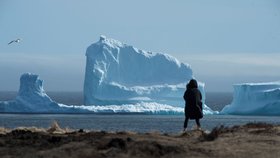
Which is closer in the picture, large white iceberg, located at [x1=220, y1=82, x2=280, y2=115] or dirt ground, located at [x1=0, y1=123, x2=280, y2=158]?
dirt ground, located at [x1=0, y1=123, x2=280, y2=158]

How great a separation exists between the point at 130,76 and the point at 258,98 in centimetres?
1166

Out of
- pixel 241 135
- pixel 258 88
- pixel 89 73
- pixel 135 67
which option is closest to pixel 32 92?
pixel 89 73

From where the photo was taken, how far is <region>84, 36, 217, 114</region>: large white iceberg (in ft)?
197

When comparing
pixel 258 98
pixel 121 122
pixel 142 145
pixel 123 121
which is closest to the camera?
pixel 142 145

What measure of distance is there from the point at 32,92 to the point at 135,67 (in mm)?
9679

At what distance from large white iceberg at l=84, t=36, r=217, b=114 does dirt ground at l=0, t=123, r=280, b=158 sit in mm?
46554

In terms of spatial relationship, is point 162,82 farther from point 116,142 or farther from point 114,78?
point 116,142

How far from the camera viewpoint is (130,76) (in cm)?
6462

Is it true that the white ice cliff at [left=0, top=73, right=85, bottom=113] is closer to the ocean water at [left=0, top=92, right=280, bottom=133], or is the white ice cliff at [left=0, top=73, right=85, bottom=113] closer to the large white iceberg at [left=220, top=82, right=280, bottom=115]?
the ocean water at [left=0, top=92, right=280, bottom=133]

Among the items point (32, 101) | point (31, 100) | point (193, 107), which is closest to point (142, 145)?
point (193, 107)

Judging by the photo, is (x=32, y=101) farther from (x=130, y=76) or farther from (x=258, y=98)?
(x=258, y=98)

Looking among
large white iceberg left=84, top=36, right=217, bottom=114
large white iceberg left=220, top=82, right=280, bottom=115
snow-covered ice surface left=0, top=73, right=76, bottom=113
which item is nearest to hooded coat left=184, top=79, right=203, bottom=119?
large white iceberg left=220, top=82, right=280, bottom=115

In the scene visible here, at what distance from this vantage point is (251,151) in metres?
11.3

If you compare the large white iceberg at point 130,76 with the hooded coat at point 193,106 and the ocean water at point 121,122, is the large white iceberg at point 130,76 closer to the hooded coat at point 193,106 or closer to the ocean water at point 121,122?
the ocean water at point 121,122
